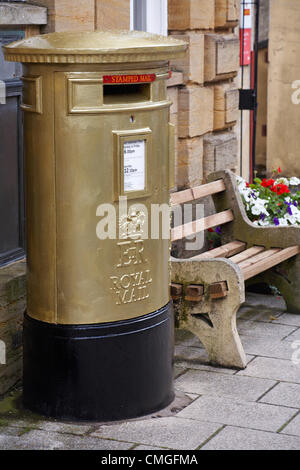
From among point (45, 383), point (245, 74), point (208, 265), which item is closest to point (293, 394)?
point (208, 265)

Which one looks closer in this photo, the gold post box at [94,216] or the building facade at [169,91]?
the gold post box at [94,216]

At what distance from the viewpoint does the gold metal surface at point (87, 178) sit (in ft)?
14.2

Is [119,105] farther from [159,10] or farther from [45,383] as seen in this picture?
[159,10]

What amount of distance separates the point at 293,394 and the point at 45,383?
136 centimetres

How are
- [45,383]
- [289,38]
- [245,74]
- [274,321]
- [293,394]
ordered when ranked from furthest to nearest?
[289,38]
[245,74]
[274,321]
[293,394]
[45,383]

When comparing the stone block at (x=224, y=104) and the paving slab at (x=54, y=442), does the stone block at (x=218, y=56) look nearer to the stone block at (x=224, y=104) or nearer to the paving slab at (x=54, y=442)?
the stone block at (x=224, y=104)

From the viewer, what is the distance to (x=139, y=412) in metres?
4.72

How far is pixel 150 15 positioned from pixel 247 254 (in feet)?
6.25

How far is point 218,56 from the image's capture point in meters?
7.39

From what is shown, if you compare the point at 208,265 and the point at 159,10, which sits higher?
the point at 159,10

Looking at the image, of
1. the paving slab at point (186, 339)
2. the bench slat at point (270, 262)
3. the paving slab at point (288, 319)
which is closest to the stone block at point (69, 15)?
the bench slat at point (270, 262)

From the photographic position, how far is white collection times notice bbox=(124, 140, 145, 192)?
4469mm

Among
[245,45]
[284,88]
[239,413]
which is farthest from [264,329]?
[284,88]

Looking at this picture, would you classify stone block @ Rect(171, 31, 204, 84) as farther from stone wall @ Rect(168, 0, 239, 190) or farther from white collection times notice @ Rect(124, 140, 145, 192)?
white collection times notice @ Rect(124, 140, 145, 192)
